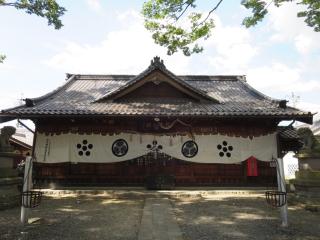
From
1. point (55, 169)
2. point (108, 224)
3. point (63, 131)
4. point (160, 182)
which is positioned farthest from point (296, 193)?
point (55, 169)

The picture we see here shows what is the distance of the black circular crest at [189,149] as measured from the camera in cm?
1330

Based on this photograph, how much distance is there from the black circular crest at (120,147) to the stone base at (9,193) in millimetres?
3990

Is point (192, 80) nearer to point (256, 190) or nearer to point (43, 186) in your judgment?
point (256, 190)

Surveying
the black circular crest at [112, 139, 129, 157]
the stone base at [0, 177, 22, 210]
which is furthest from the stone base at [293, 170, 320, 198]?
the stone base at [0, 177, 22, 210]

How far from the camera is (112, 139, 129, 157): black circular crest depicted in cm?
1345

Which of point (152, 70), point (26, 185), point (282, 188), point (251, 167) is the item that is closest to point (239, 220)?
point (282, 188)

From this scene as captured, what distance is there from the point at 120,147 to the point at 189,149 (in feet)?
9.93

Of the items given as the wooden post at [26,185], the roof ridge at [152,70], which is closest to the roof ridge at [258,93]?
the roof ridge at [152,70]

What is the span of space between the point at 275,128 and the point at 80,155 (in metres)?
9.05

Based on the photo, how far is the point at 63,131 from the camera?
13.6 m

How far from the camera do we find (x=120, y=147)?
536 inches

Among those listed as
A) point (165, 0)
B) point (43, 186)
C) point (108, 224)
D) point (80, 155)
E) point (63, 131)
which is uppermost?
point (165, 0)

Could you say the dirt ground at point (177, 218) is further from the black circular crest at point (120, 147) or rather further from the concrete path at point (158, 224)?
the black circular crest at point (120, 147)

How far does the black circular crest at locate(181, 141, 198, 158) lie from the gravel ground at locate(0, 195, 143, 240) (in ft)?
9.07
